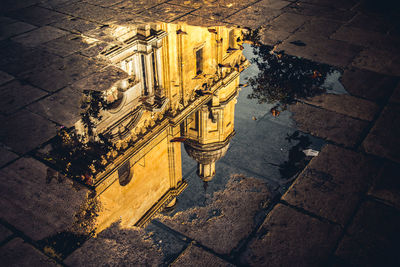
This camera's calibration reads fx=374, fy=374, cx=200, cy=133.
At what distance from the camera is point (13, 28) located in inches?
336

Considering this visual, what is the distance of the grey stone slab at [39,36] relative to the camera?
7977 millimetres

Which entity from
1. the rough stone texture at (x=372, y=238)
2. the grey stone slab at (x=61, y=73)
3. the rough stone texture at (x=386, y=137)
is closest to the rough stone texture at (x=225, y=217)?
the rough stone texture at (x=372, y=238)

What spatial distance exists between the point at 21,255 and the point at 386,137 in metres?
4.91

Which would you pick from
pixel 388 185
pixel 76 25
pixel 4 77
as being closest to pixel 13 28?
pixel 76 25

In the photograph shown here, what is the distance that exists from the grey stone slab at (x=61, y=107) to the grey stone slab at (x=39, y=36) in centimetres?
232

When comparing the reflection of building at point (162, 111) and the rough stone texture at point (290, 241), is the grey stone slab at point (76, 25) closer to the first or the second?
the reflection of building at point (162, 111)

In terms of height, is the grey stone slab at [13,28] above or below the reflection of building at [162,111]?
above

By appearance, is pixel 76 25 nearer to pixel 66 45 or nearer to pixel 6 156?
pixel 66 45

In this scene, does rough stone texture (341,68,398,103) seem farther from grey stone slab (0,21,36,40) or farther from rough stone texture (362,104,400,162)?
grey stone slab (0,21,36,40)

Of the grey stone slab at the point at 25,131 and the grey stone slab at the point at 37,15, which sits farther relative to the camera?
the grey stone slab at the point at 37,15

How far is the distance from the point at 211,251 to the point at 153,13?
22.4ft

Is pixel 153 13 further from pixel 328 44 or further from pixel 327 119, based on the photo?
pixel 327 119

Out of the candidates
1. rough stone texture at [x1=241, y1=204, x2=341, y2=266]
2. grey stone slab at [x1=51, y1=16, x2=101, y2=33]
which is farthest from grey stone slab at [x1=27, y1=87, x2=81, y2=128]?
rough stone texture at [x1=241, y1=204, x2=341, y2=266]

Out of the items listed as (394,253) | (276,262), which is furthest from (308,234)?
(394,253)
